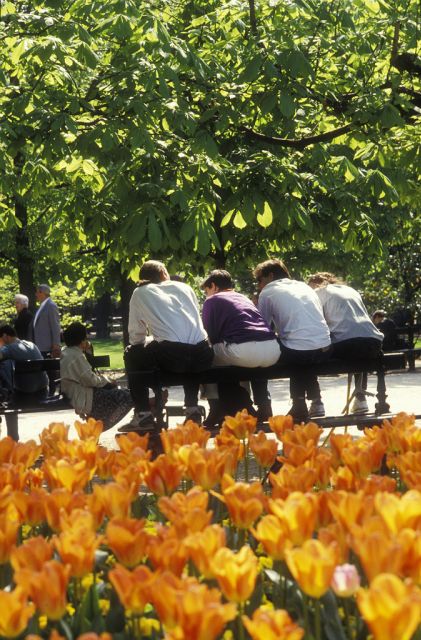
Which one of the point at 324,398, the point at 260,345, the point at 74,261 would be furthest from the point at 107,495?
the point at 74,261

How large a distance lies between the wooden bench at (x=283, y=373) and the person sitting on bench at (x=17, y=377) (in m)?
2.16

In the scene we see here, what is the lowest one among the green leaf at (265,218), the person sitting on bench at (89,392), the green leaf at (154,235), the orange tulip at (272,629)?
the person sitting on bench at (89,392)

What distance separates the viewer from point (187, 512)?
2512 mm

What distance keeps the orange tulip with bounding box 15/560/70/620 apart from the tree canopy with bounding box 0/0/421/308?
222 inches

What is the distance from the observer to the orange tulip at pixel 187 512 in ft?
8.07

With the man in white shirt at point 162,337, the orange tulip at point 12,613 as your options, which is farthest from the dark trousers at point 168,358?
the orange tulip at point 12,613

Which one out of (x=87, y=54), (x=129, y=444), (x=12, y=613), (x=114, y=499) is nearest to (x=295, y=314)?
(x=87, y=54)

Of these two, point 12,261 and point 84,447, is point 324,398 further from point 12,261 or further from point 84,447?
point 84,447

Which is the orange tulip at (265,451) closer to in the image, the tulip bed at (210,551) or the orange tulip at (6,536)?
the tulip bed at (210,551)

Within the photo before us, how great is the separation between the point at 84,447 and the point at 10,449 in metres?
0.29

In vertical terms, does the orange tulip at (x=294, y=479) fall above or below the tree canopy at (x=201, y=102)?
below

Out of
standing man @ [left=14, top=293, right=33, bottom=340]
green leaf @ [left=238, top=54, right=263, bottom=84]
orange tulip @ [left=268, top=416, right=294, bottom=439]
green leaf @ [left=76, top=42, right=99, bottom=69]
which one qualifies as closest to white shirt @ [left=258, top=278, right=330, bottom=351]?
green leaf @ [left=238, top=54, right=263, bottom=84]

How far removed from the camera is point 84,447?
3381 millimetres

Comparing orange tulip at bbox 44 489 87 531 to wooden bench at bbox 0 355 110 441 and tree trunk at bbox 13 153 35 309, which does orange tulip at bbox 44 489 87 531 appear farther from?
tree trunk at bbox 13 153 35 309
